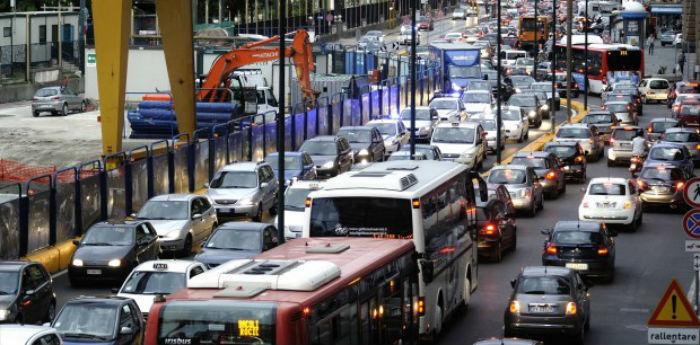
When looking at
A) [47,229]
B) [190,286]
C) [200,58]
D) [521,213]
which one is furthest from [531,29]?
[190,286]

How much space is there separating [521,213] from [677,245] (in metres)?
5.78

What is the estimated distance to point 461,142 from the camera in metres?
54.9

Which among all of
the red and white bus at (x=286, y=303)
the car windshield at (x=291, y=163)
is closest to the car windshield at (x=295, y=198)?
the car windshield at (x=291, y=163)

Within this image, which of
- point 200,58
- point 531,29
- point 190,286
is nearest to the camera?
point 190,286

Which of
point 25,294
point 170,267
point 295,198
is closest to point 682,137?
point 295,198

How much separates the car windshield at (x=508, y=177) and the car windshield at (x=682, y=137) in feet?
43.1

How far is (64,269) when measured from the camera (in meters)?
36.8

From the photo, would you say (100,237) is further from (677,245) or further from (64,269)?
(677,245)

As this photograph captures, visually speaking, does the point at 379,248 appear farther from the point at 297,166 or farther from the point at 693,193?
the point at 297,166

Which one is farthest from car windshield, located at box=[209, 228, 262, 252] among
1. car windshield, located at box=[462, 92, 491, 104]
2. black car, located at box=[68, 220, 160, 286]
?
car windshield, located at box=[462, 92, 491, 104]

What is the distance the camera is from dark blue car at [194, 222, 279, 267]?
3225 cm

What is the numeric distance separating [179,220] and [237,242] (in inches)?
195

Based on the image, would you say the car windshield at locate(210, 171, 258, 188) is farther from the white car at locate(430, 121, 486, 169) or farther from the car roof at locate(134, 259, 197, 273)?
the car roof at locate(134, 259, 197, 273)

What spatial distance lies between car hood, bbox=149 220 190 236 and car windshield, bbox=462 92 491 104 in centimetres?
3671
